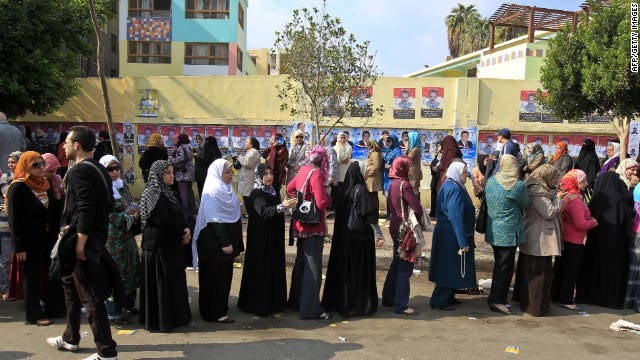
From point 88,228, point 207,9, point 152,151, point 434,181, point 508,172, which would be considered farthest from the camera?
point 207,9

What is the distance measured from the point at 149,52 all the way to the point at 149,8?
2419mm

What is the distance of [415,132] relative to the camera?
1195 centimetres

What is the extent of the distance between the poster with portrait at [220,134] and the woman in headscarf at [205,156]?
2.59 m

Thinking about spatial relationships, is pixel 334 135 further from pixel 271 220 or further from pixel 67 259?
pixel 67 259

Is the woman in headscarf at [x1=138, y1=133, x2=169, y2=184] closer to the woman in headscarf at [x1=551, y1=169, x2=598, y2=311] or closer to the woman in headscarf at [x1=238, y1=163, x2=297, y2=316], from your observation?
the woman in headscarf at [x1=238, y1=163, x2=297, y2=316]

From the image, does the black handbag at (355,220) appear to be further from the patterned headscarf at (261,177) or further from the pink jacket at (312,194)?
the patterned headscarf at (261,177)

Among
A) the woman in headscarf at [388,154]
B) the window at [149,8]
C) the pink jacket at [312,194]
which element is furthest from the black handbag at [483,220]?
the window at [149,8]

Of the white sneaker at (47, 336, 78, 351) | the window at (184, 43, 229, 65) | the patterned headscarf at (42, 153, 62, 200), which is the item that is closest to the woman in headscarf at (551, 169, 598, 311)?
the white sneaker at (47, 336, 78, 351)

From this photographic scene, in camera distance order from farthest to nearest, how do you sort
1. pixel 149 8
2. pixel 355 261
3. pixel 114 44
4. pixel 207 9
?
pixel 114 44 → pixel 207 9 → pixel 149 8 → pixel 355 261

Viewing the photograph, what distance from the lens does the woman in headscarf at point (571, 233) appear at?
6293 mm

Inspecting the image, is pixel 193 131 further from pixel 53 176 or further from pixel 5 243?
pixel 53 176

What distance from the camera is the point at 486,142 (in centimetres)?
1274

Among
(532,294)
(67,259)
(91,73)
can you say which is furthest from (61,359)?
(91,73)

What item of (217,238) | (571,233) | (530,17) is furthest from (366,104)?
(530,17)
